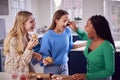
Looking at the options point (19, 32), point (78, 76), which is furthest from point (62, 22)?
point (78, 76)

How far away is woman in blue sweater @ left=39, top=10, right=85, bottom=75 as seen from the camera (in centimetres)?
209

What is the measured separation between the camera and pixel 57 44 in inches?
83.2

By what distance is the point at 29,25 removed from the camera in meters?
1.83

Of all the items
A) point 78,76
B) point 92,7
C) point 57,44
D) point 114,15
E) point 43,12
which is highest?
point 92,7

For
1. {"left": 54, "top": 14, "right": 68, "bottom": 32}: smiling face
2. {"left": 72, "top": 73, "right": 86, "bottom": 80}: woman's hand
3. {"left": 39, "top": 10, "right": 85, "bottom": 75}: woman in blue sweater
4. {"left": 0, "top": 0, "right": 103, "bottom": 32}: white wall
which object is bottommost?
{"left": 72, "top": 73, "right": 86, "bottom": 80}: woman's hand

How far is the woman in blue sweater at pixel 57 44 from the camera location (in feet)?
6.84

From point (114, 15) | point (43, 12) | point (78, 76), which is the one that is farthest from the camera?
point (43, 12)

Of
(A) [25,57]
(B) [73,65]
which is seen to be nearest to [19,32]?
(A) [25,57]

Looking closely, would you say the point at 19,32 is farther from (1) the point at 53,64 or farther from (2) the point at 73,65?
(2) the point at 73,65

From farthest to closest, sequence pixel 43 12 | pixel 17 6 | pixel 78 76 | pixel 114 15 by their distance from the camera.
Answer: pixel 43 12 < pixel 114 15 < pixel 17 6 < pixel 78 76

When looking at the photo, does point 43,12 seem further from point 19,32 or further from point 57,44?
point 19,32

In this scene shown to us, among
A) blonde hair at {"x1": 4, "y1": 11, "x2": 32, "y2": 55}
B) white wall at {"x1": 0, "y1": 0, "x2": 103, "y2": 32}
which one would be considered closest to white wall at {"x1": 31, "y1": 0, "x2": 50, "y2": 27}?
white wall at {"x1": 0, "y1": 0, "x2": 103, "y2": 32}

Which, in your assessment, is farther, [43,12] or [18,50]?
[43,12]

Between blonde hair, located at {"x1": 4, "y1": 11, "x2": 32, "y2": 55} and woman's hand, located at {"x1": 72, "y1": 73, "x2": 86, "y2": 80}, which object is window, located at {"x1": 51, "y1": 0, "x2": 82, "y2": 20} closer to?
blonde hair, located at {"x1": 4, "y1": 11, "x2": 32, "y2": 55}
